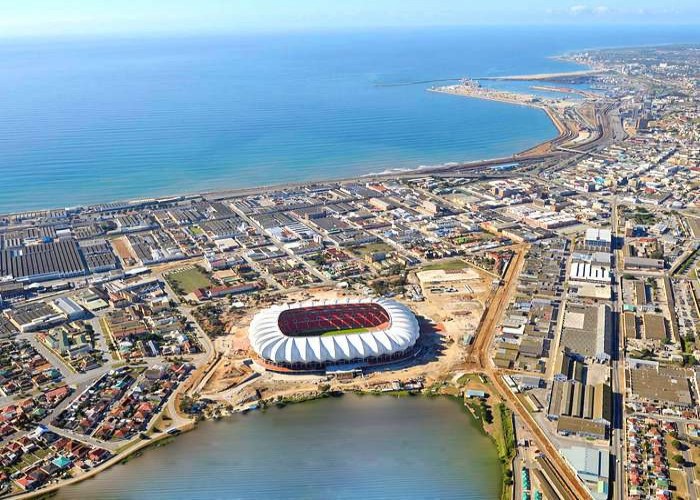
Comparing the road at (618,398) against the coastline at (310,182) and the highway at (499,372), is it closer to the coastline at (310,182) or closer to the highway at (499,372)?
the highway at (499,372)

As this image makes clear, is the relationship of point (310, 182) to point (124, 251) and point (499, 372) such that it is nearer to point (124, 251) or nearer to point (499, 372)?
point (124, 251)

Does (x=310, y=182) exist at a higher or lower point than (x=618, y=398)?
higher

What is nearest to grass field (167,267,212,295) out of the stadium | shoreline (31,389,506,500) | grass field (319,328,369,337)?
the stadium

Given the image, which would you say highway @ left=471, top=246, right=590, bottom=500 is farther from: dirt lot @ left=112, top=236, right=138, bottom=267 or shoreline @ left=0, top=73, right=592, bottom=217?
dirt lot @ left=112, top=236, right=138, bottom=267

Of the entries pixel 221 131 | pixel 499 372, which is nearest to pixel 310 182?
pixel 221 131

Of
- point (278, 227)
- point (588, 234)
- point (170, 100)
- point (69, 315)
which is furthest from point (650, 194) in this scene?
point (170, 100)

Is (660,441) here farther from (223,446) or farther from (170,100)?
(170,100)

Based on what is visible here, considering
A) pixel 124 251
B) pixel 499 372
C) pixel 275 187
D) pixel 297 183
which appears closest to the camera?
pixel 499 372
